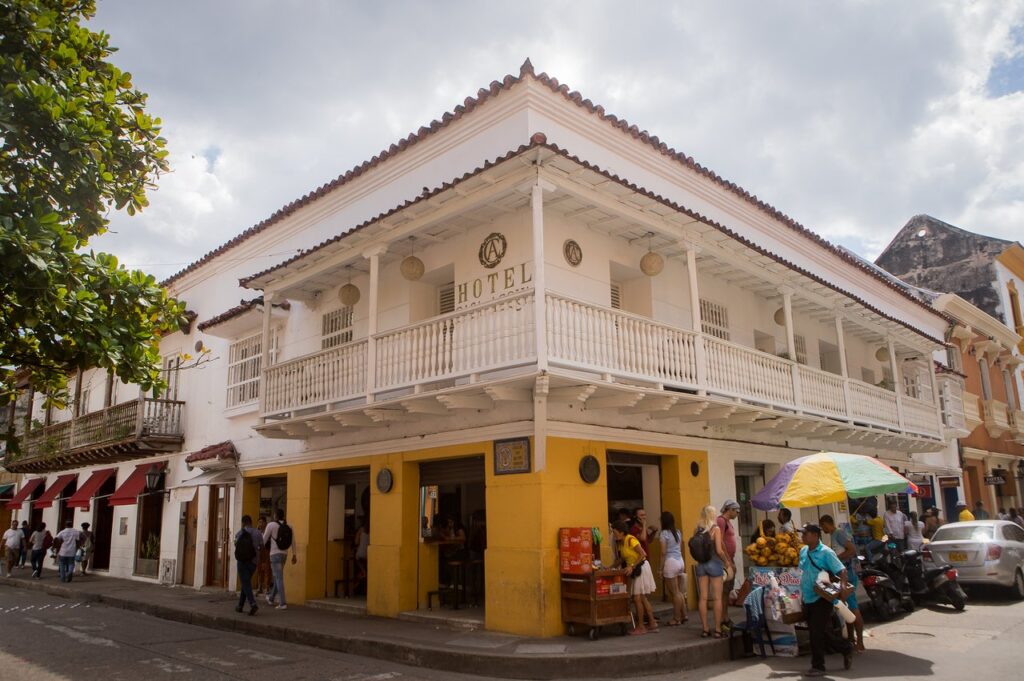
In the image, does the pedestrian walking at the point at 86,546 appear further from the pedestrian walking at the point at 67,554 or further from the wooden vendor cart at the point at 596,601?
the wooden vendor cart at the point at 596,601

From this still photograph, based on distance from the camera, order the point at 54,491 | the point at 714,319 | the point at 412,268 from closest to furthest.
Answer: the point at 412,268, the point at 714,319, the point at 54,491

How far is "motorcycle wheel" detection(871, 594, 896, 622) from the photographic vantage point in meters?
10.8

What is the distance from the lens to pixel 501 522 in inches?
393

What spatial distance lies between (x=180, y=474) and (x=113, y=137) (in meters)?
12.8

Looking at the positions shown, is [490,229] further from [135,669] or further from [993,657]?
[993,657]

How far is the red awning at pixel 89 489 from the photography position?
20062 mm

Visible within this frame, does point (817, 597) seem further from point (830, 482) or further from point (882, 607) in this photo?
point (882, 607)

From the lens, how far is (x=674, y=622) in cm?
996

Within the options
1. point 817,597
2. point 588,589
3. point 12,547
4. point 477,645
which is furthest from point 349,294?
point 12,547

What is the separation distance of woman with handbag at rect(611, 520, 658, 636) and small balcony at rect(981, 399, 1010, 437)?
67.2 ft

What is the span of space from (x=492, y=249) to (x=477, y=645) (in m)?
5.57

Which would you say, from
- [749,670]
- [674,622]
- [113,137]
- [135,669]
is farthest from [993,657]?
[113,137]

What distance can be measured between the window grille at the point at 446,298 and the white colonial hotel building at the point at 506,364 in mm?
71

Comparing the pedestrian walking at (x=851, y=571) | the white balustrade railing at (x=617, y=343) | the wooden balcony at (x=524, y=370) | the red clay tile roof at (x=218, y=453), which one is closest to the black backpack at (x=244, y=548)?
the wooden balcony at (x=524, y=370)
